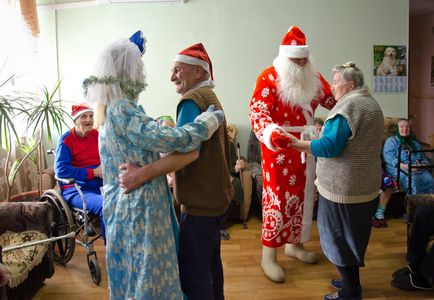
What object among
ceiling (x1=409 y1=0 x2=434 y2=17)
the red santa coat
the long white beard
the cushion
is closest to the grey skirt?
the red santa coat

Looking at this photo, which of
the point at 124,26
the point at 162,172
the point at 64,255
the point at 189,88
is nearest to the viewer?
the point at 162,172

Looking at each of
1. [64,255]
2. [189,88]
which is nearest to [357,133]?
Answer: [189,88]

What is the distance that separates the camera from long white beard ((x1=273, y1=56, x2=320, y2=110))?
232 cm

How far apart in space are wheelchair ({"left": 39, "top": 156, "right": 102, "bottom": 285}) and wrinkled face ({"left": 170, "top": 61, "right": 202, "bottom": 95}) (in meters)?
1.31

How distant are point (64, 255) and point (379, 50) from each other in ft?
12.7

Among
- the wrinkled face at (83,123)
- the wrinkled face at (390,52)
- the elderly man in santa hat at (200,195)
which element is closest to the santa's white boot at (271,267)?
the elderly man in santa hat at (200,195)

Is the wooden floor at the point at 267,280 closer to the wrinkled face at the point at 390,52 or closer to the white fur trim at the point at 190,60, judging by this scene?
the white fur trim at the point at 190,60

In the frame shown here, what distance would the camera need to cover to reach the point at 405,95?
14.6ft

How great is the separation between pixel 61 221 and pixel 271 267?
145 centimetres

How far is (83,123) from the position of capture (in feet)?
9.12

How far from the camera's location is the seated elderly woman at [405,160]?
346 cm

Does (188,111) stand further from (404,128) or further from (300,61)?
(404,128)

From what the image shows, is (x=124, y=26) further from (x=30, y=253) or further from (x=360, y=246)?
(x=360, y=246)

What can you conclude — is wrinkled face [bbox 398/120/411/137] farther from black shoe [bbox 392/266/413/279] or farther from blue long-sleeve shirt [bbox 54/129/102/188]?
blue long-sleeve shirt [bbox 54/129/102/188]
